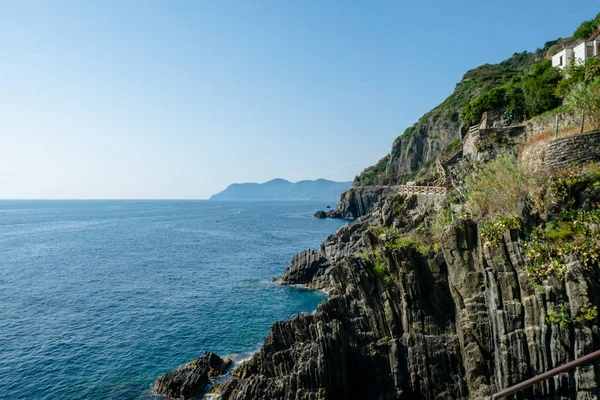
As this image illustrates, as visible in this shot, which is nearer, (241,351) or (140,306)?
(241,351)

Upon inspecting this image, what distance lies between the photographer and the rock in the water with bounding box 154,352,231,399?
27.6 m

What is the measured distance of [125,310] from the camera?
149ft

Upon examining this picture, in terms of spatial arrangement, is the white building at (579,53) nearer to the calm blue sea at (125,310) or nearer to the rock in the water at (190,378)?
the calm blue sea at (125,310)

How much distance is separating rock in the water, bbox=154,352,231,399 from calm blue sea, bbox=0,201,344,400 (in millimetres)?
1475

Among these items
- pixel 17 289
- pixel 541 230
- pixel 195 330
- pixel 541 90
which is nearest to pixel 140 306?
pixel 195 330

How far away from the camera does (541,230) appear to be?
62.4 ft

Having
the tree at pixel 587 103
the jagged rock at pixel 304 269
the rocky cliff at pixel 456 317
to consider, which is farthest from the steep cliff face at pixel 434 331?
the jagged rock at pixel 304 269

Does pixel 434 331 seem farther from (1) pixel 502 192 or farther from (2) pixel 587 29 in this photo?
(2) pixel 587 29

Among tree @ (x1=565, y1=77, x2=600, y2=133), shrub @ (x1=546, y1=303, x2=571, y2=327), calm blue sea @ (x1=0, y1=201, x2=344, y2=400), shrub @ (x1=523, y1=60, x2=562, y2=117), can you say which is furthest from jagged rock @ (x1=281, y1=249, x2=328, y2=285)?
shrub @ (x1=546, y1=303, x2=571, y2=327)

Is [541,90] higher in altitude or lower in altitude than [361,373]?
higher

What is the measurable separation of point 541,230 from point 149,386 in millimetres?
28413

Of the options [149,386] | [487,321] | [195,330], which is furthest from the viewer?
[195,330]

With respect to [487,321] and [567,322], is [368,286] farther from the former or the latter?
[567,322]

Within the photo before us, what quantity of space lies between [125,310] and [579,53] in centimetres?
5988
